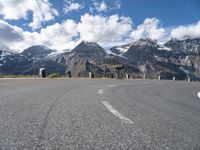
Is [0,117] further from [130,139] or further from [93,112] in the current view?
[130,139]

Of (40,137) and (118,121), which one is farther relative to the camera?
(118,121)

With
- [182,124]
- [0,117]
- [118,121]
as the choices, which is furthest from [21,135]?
[182,124]

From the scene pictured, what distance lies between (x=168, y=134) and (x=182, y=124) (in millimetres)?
1104

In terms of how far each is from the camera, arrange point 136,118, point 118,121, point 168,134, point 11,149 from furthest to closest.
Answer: point 136,118 < point 118,121 < point 168,134 < point 11,149

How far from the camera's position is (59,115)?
5949 mm

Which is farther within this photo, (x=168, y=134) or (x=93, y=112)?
(x=93, y=112)

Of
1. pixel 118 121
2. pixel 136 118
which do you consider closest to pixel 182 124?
pixel 136 118

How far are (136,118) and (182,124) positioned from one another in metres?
0.92

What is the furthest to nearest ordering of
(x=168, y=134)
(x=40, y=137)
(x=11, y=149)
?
1. (x=168, y=134)
2. (x=40, y=137)
3. (x=11, y=149)

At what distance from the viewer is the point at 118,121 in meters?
5.50

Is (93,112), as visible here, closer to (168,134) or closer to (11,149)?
(168,134)

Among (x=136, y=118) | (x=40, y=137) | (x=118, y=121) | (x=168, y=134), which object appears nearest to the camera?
(x=40, y=137)

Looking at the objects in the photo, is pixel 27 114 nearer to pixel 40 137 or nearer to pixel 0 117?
pixel 0 117

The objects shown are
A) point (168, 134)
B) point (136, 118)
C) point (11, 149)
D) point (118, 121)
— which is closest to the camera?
point (11, 149)
